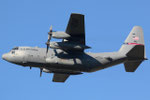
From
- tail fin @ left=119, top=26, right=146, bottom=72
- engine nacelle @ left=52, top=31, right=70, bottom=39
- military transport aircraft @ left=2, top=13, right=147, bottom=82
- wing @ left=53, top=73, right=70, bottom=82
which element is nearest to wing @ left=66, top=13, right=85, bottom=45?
military transport aircraft @ left=2, top=13, right=147, bottom=82

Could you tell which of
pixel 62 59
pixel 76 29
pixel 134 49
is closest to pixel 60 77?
pixel 62 59

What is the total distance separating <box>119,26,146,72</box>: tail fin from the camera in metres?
36.5

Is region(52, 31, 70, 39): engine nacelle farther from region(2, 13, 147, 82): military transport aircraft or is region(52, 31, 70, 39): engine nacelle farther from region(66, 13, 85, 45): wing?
region(66, 13, 85, 45): wing

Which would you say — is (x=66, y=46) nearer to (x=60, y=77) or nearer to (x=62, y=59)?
(x=62, y=59)

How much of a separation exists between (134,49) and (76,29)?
650 centimetres

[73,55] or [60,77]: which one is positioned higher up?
[73,55]

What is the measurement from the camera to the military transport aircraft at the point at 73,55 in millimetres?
34969

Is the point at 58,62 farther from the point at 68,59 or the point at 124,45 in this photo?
the point at 124,45

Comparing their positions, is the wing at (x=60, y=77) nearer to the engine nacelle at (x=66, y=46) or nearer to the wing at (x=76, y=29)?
the engine nacelle at (x=66, y=46)

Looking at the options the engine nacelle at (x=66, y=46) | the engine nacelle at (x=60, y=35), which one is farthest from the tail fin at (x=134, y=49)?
the engine nacelle at (x=60, y=35)

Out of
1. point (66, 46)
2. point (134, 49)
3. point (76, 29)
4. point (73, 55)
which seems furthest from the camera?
point (134, 49)

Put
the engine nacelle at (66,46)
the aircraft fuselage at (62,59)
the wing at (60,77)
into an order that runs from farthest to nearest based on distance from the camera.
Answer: the wing at (60,77) → the aircraft fuselage at (62,59) → the engine nacelle at (66,46)

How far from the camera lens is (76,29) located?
34469 mm

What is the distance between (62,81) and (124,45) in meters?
8.67
